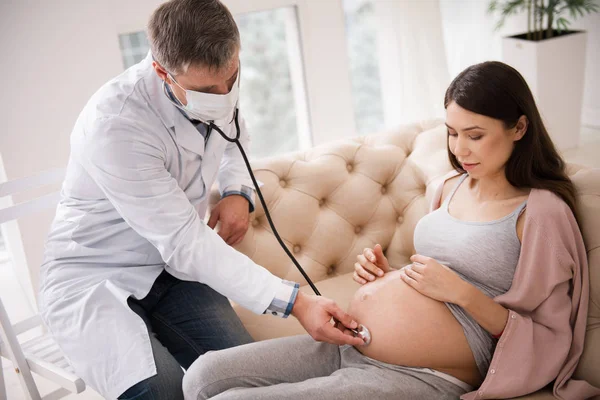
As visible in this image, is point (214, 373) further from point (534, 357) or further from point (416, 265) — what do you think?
point (534, 357)

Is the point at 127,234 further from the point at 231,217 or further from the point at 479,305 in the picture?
the point at 479,305

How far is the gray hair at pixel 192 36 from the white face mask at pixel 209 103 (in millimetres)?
67

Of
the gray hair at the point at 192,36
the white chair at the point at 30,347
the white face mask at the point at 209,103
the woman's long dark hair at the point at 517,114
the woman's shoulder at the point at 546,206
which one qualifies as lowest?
the white chair at the point at 30,347

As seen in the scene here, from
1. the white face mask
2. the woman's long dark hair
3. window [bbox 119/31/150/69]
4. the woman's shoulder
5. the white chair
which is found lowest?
the white chair

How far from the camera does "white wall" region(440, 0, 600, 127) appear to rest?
3.80 m

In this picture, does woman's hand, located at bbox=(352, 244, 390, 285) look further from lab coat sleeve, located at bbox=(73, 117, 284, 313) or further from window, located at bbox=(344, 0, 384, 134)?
window, located at bbox=(344, 0, 384, 134)

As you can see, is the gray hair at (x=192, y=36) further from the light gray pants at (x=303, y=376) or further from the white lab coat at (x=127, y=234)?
the light gray pants at (x=303, y=376)

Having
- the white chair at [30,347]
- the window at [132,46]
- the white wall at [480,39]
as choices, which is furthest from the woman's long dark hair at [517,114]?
the white wall at [480,39]

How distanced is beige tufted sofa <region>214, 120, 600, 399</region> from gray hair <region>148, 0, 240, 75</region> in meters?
0.63

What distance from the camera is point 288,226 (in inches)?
76.2

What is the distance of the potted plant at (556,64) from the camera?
3355 millimetres

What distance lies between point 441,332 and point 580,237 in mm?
356

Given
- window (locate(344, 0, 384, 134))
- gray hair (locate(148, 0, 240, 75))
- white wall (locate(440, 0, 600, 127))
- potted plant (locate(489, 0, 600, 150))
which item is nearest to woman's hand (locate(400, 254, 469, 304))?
gray hair (locate(148, 0, 240, 75))

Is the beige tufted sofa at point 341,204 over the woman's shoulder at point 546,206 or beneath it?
beneath
